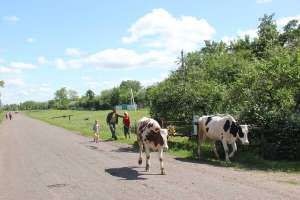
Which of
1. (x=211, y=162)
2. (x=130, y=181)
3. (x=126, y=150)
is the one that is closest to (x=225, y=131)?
(x=211, y=162)

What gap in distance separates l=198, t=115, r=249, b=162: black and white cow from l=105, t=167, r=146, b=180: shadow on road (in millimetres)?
4186

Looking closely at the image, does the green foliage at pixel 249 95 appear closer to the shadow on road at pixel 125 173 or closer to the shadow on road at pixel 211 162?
the shadow on road at pixel 211 162

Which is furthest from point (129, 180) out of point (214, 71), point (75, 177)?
point (214, 71)

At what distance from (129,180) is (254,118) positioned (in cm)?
775

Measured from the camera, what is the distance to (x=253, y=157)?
1766 cm

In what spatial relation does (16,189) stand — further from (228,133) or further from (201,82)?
(201,82)

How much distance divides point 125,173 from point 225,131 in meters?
5.22

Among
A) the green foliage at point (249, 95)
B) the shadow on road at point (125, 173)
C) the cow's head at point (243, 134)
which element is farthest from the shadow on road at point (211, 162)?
the shadow on road at point (125, 173)

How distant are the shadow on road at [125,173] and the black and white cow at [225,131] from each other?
13.7 feet

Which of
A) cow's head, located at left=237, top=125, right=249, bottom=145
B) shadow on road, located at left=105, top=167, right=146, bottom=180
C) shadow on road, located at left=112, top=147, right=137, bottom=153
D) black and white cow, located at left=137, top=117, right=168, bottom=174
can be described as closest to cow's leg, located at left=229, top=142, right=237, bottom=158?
cow's head, located at left=237, top=125, right=249, bottom=145

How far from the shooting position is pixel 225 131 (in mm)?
18391

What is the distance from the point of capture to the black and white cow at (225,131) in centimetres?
1789

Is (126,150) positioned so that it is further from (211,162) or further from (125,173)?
(125,173)

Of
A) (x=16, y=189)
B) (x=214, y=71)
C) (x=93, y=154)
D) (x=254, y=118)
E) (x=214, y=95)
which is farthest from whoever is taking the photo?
(x=214, y=71)
